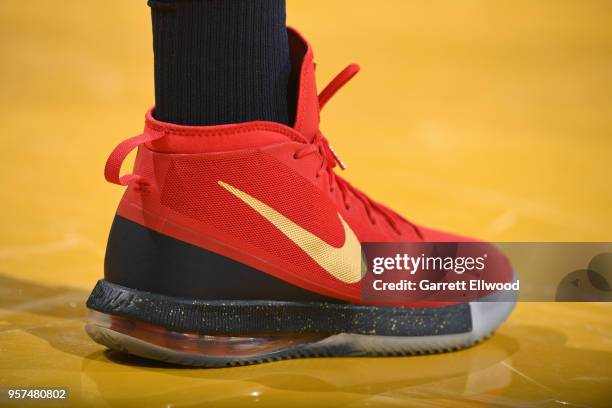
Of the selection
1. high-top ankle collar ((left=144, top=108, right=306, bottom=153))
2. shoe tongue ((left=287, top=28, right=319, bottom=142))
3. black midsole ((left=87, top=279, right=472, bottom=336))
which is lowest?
black midsole ((left=87, top=279, right=472, bottom=336))

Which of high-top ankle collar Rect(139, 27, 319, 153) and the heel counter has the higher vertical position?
high-top ankle collar Rect(139, 27, 319, 153)

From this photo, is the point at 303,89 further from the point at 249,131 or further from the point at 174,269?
the point at 174,269

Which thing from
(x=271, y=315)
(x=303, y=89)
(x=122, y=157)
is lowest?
(x=271, y=315)

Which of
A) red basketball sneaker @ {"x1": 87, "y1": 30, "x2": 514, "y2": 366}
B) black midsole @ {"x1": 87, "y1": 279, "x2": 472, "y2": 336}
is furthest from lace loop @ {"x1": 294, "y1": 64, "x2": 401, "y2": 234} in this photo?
black midsole @ {"x1": 87, "y1": 279, "x2": 472, "y2": 336}

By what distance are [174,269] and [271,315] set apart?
123 millimetres

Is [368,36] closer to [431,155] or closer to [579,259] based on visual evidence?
[431,155]

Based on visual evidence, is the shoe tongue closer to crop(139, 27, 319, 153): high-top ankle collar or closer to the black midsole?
crop(139, 27, 319, 153): high-top ankle collar

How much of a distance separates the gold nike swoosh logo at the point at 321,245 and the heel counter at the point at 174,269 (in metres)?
0.06

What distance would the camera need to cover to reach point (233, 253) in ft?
3.18

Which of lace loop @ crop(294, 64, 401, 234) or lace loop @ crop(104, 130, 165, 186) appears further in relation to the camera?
lace loop @ crop(294, 64, 401, 234)

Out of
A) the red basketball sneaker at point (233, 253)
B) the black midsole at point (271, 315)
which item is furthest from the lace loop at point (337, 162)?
the black midsole at point (271, 315)

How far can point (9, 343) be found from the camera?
3.37 ft

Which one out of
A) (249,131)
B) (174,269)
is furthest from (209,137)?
(174,269)

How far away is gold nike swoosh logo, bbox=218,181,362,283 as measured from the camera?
970mm
